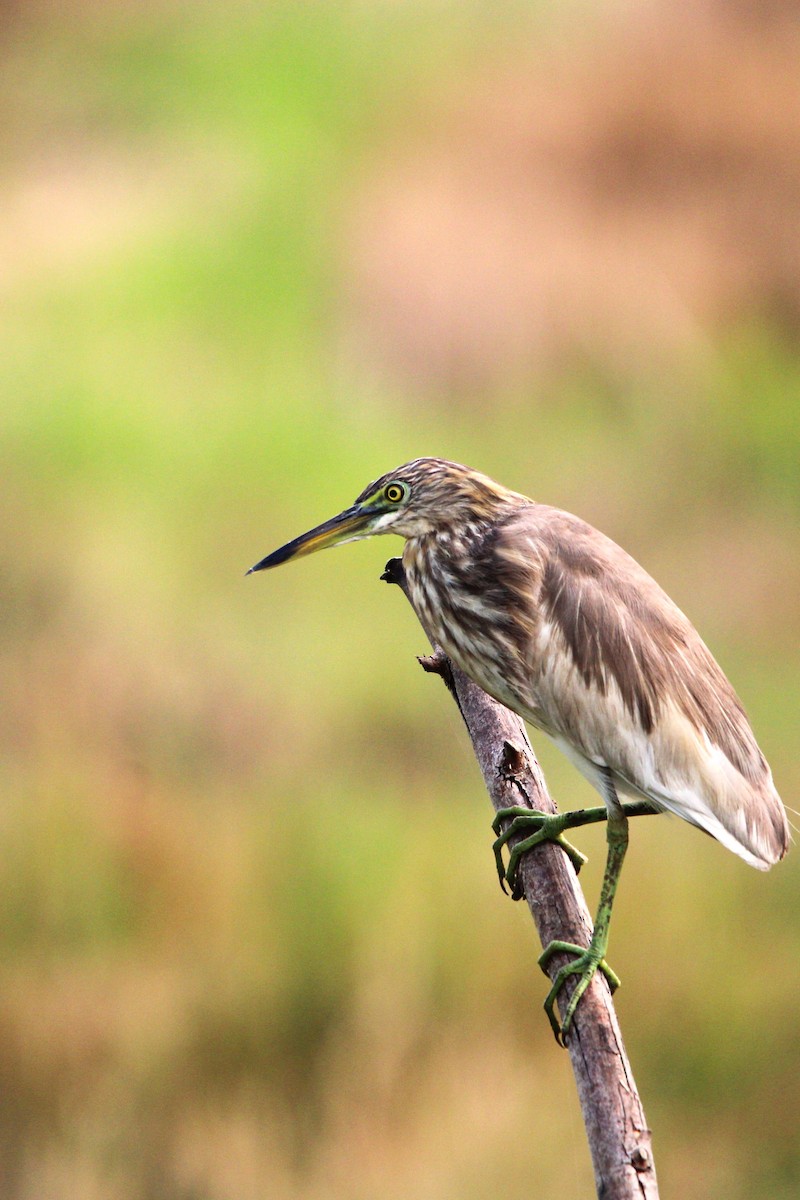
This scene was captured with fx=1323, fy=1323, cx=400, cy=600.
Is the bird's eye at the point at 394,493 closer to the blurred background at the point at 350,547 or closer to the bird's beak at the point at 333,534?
the bird's beak at the point at 333,534

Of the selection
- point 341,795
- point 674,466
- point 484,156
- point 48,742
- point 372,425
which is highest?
point 484,156

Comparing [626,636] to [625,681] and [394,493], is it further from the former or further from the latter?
[394,493]

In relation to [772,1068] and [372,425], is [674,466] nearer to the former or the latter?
[372,425]

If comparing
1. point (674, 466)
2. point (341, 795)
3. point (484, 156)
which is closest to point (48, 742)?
point (341, 795)

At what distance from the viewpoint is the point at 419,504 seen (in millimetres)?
1142

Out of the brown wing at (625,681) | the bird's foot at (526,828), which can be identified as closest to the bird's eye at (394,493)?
the brown wing at (625,681)

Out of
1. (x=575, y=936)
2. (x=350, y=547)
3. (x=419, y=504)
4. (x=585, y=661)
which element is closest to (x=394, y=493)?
(x=419, y=504)

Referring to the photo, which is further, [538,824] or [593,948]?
[538,824]

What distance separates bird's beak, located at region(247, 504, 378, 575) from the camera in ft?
3.73

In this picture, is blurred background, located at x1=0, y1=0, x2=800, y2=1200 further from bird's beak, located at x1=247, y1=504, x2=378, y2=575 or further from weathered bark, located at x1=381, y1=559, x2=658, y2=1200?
bird's beak, located at x1=247, y1=504, x2=378, y2=575

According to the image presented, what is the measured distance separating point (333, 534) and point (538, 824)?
31 centimetres

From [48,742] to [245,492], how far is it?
0.72 m

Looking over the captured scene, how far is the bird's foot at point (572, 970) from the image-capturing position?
988mm

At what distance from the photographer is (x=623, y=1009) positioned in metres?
2.24
